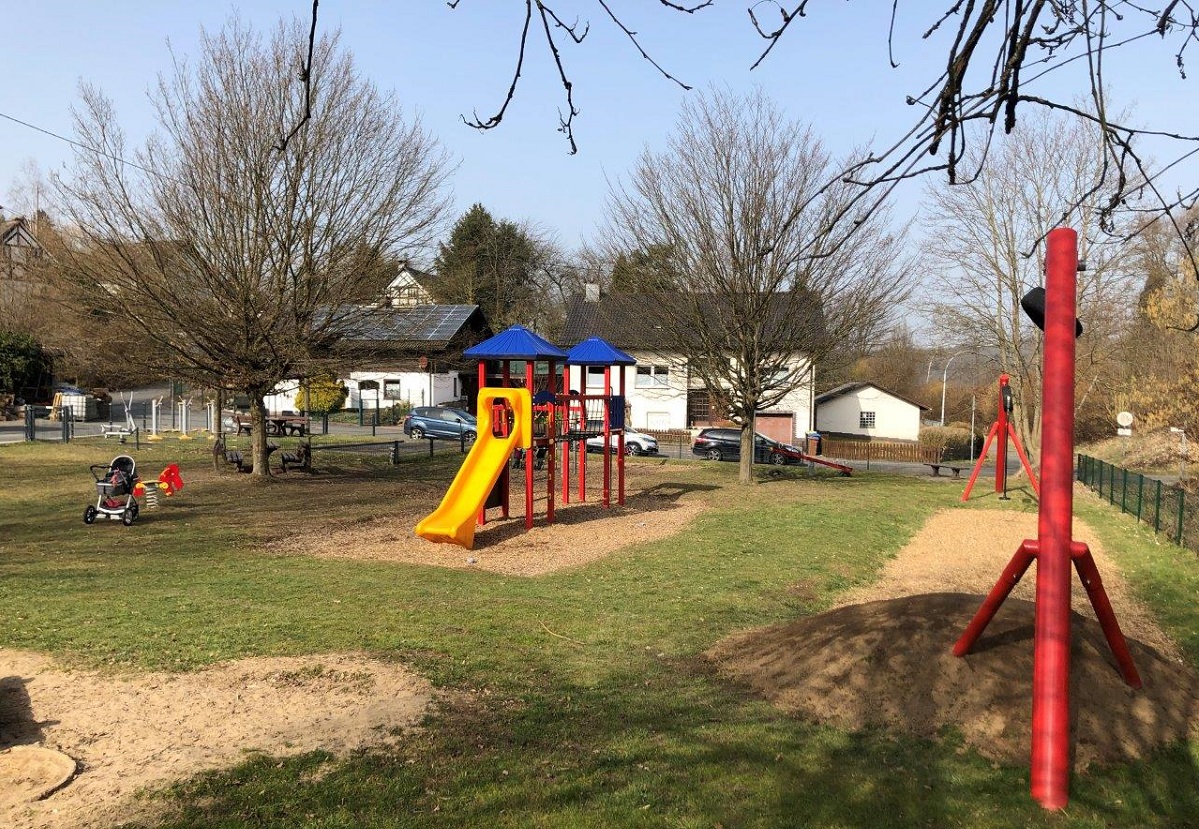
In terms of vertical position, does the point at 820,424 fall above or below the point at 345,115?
below

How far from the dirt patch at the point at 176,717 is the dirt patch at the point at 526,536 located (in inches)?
203

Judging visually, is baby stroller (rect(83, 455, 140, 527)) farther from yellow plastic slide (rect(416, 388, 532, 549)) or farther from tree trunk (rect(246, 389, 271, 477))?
tree trunk (rect(246, 389, 271, 477))

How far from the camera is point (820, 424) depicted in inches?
1957

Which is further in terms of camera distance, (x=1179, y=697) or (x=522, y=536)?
(x=522, y=536)

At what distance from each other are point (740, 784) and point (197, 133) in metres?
→ 17.7

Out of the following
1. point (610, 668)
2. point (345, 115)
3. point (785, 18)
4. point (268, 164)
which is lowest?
point (610, 668)

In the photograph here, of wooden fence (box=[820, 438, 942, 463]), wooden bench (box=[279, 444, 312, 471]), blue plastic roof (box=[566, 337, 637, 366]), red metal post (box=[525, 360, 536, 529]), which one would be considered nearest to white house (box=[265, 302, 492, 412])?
wooden bench (box=[279, 444, 312, 471])

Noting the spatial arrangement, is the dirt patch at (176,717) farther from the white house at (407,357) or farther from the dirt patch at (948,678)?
the white house at (407,357)

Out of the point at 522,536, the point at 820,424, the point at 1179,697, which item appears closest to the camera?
the point at 1179,697

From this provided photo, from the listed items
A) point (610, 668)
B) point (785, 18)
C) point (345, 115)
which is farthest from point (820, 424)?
point (785, 18)

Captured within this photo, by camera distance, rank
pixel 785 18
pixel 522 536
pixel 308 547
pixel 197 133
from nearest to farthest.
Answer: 1. pixel 785 18
2. pixel 308 547
3. pixel 522 536
4. pixel 197 133

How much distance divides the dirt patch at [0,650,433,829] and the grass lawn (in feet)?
0.82

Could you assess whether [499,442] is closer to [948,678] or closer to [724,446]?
[948,678]

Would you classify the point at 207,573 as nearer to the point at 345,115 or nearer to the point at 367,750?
the point at 367,750
